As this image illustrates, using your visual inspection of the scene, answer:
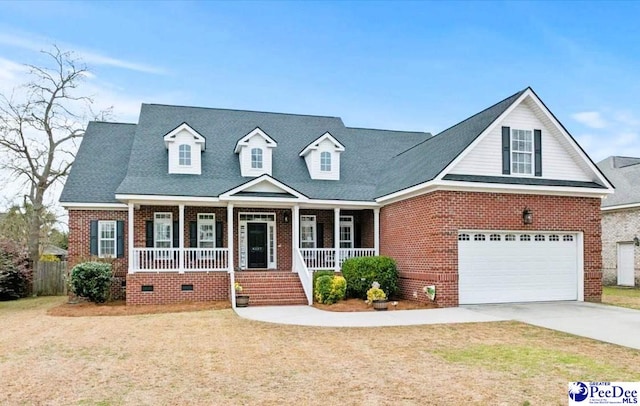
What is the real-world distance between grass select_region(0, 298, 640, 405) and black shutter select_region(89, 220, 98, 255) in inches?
286

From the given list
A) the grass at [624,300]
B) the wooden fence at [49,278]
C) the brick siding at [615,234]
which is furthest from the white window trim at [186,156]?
the brick siding at [615,234]

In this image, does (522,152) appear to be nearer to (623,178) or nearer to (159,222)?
(159,222)

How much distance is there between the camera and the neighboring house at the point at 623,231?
24.5 meters

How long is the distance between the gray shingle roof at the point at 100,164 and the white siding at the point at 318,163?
7817 mm

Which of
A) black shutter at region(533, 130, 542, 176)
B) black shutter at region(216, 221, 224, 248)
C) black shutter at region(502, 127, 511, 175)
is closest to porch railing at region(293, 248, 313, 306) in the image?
black shutter at region(216, 221, 224, 248)

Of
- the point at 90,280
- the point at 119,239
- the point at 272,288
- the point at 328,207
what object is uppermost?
the point at 328,207

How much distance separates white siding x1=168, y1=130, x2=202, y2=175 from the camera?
19.8 meters

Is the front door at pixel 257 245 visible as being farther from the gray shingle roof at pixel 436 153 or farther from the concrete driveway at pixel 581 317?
the concrete driveway at pixel 581 317

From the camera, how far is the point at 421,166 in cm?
1798

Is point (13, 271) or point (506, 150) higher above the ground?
point (506, 150)

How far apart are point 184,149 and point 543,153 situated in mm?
13168

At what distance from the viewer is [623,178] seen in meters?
27.3

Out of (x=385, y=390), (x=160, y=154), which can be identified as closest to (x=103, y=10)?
(x=160, y=154)

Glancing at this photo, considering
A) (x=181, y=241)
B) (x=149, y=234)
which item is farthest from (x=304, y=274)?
(x=149, y=234)
